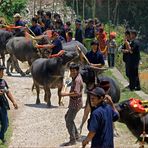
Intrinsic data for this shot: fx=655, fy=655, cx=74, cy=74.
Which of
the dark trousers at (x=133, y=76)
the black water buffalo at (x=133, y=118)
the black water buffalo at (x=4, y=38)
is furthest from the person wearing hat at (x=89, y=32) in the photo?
the black water buffalo at (x=133, y=118)

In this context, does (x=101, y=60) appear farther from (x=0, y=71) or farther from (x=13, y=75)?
(x=13, y=75)

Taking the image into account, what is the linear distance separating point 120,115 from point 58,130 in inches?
147

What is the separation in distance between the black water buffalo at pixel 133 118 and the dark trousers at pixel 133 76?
8382mm

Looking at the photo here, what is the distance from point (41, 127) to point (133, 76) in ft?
18.0

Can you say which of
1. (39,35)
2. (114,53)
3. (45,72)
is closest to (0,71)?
(45,72)

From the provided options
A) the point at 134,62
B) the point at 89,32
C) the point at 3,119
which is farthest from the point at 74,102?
the point at 89,32

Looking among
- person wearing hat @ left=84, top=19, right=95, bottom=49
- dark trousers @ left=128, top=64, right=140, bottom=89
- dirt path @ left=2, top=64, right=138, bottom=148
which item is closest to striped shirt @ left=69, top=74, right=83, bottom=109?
dirt path @ left=2, top=64, right=138, bottom=148

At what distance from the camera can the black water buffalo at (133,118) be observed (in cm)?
1094

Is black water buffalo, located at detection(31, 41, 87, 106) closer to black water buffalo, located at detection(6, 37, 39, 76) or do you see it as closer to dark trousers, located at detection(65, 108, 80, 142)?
dark trousers, located at detection(65, 108, 80, 142)

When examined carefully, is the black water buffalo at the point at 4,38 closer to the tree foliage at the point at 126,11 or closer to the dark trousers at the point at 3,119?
the dark trousers at the point at 3,119

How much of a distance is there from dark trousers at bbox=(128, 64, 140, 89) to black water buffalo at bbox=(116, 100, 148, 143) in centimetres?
838

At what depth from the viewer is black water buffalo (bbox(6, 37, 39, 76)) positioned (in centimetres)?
2220

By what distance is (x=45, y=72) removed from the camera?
17.5 meters

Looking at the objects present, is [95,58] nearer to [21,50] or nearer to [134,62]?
[134,62]
